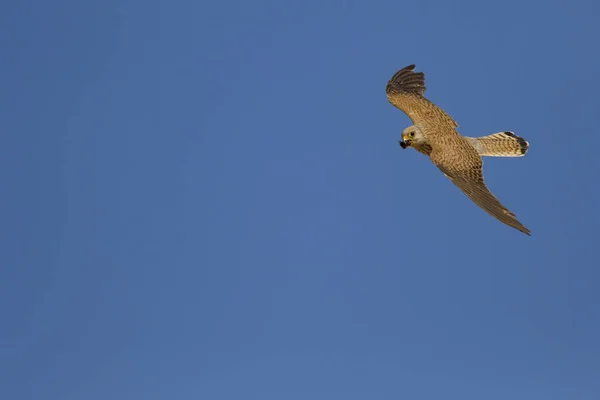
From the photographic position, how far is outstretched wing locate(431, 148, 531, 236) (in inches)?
335

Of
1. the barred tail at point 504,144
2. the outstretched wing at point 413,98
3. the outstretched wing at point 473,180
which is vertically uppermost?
the outstretched wing at point 413,98

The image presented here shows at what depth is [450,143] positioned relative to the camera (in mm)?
9625

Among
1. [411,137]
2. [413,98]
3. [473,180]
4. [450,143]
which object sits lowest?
[473,180]

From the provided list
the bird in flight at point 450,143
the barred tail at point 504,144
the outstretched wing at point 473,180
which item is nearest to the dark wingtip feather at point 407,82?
the bird in flight at point 450,143

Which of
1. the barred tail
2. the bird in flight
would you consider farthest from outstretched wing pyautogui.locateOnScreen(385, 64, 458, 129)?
the barred tail

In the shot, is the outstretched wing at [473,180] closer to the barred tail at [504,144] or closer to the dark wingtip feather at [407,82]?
the barred tail at [504,144]

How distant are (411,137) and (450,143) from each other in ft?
1.40

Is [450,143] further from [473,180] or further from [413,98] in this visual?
[413,98]

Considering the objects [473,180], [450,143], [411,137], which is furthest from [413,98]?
[473,180]

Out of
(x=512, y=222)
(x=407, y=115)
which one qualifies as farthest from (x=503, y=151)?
(x=512, y=222)

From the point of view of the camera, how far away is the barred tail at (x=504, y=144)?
10109 millimetres

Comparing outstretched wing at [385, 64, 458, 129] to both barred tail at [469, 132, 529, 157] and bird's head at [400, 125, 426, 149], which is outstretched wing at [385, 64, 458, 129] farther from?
barred tail at [469, 132, 529, 157]

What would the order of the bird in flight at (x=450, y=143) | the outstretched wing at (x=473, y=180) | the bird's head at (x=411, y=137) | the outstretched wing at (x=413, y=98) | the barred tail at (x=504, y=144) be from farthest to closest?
1. the barred tail at (x=504, y=144)
2. the outstretched wing at (x=413, y=98)
3. the bird's head at (x=411, y=137)
4. the bird in flight at (x=450, y=143)
5. the outstretched wing at (x=473, y=180)

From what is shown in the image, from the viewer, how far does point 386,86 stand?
1102cm
